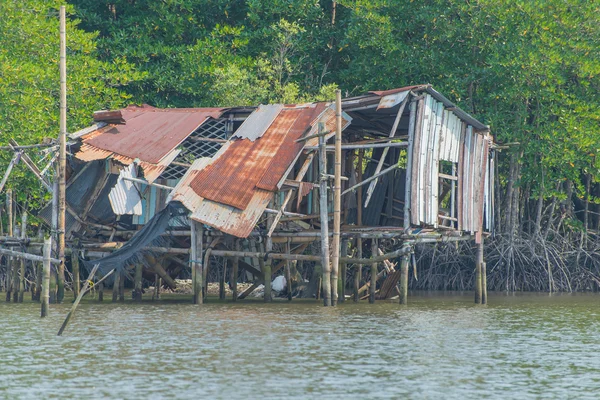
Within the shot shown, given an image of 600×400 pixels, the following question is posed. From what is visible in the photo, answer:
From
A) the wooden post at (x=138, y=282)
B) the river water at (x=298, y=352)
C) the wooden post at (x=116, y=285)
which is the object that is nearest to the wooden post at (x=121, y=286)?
the wooden post at (x=116, y=285)

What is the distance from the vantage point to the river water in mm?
14328

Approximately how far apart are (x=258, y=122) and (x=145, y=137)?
2.91 meters

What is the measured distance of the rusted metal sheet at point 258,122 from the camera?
25.9 metres

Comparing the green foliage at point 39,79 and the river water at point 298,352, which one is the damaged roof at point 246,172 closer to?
the river water at point 298,352

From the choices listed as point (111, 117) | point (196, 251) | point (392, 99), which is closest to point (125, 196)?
point (111, 117)

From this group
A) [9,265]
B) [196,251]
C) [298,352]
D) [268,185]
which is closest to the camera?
[298,352]

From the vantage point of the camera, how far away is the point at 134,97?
116 feet

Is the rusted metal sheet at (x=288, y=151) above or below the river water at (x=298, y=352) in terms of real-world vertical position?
above

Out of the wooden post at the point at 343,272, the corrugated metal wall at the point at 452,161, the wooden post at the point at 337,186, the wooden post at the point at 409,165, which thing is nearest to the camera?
the wooden post at the point at 337,186

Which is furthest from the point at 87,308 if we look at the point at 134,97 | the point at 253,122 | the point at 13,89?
the point at 134,97

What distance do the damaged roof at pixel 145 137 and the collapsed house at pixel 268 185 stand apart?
42 mm

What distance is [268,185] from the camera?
24469 mm

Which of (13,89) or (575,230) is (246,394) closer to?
(13,89)

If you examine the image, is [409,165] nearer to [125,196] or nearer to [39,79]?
[125,196]
